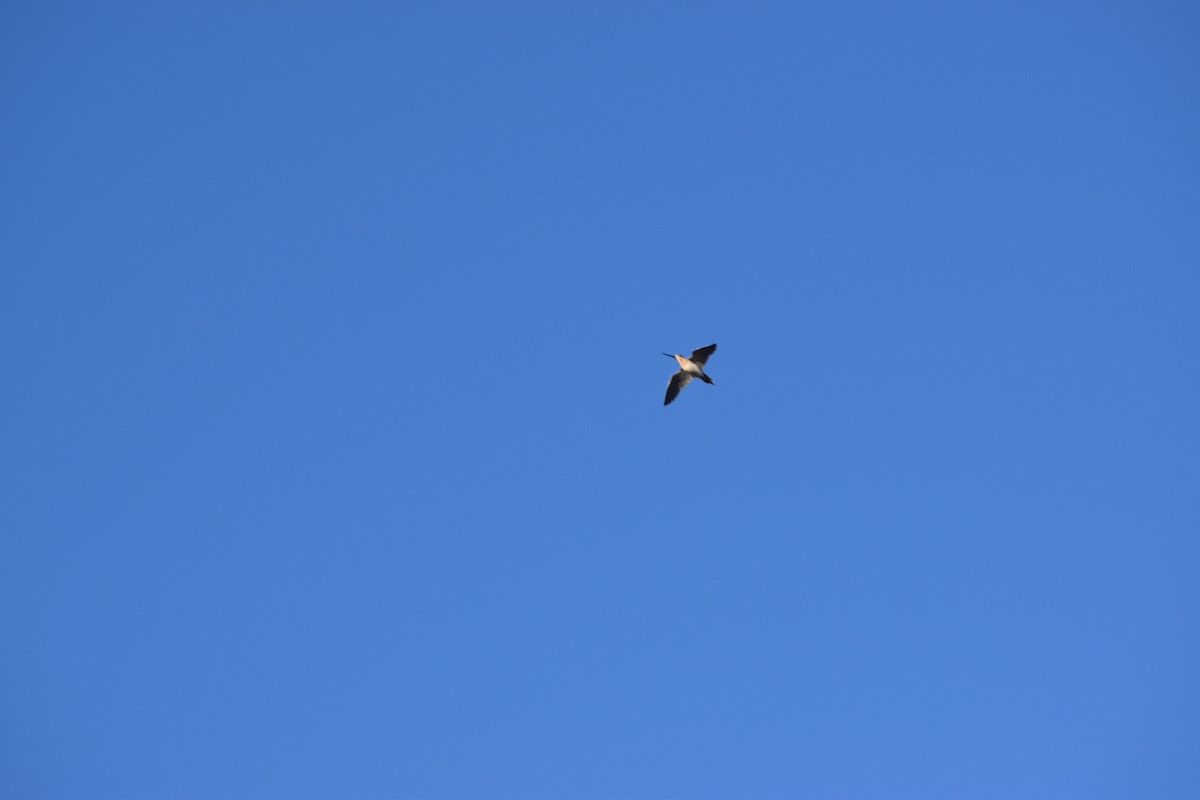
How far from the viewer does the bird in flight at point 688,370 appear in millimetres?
31969

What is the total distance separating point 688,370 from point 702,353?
0.92 meters

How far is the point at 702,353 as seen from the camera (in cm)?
3195

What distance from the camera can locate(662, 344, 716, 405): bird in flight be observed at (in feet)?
105

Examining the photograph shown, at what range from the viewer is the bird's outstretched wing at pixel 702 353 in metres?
31.9

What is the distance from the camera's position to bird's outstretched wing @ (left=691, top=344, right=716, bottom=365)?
105 ft

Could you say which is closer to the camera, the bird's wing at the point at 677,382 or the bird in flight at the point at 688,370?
the bird in flight at the point at 688,370

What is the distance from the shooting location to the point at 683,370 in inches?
1286

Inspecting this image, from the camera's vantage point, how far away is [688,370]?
32.4 meters

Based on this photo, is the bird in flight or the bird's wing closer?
the bird in flight
